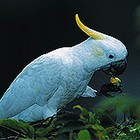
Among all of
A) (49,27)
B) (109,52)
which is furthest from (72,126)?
(49,27)

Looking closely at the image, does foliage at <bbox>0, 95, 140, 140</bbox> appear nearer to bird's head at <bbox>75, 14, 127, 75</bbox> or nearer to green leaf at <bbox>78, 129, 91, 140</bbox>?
green leaf at <bbox>78, 129, 91, 140</bbox>

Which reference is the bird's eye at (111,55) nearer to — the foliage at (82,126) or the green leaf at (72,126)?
the foliage at (82,126)

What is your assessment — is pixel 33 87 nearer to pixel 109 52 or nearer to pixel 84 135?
pixel 109 52

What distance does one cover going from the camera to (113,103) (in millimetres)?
671

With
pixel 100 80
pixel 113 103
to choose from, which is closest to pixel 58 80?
pixel 113 103

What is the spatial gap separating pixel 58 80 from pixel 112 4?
203 cm

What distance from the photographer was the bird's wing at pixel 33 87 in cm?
154

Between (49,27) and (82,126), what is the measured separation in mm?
2890

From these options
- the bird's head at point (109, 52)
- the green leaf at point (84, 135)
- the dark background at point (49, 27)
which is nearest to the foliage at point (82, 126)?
the green leaf at point (84, 135)

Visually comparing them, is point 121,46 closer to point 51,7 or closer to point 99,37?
point 99,37

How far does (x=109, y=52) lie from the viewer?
1.52 m

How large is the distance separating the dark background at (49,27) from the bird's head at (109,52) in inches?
67.2

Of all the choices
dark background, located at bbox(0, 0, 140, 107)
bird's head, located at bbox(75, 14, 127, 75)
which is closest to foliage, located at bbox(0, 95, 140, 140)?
bird's head, located at bbox(75, 14, 127, 75)

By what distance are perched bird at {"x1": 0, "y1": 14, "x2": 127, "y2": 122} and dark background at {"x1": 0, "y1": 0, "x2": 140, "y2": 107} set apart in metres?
1.71
